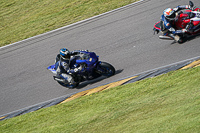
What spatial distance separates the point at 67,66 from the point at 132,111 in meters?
4.23

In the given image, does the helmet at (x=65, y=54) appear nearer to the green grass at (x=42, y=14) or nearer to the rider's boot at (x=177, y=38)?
→ the rider's boot at (x=177, y=38)

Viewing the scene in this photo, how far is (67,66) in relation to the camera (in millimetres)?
11070

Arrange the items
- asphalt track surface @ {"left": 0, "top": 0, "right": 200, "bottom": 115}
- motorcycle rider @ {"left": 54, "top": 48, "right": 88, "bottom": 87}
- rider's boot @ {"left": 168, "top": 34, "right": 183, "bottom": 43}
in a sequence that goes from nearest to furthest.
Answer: motorcycle rider @ {"left": 54, "top": 48, "right": 88, "bottom": 87}
asphalt track surface @ {"left": 0, "top": 0, "right": 200, "bottom": 115}
rider's boot @ {"left": 168, "top": 34, "right": 183, "bottom": 43}

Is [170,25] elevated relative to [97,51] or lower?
elevated

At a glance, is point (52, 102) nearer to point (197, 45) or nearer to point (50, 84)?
point (50, 84)

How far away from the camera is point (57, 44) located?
611 inches

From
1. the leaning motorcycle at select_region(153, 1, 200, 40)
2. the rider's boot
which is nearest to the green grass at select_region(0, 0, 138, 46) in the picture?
the leaning motorcycle at select_region(153, 1, 200, 40)

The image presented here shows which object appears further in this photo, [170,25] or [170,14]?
[170,25]

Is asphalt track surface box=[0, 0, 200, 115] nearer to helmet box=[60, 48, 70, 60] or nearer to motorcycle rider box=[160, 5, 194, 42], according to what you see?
motorcycle rider box=[160, 5, 194, 42]

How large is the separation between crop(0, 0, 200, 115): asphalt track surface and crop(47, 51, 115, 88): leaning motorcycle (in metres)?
0.26

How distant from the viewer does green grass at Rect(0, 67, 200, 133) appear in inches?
240

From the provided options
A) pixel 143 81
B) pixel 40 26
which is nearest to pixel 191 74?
pixel 143 81

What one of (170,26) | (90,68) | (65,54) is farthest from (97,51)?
(170,26)

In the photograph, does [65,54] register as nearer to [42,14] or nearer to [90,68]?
[90,68]
